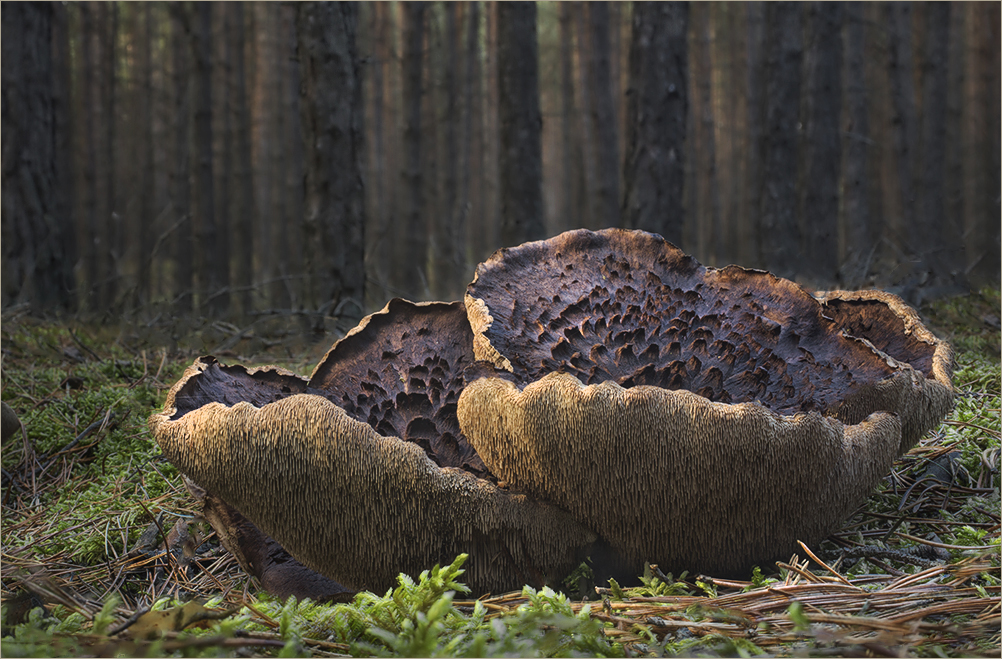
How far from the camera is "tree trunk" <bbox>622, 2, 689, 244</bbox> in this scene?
739 centimetres

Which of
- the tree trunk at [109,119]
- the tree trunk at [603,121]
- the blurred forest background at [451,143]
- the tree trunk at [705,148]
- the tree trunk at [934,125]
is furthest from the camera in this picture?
the tree trunk at [705,148]

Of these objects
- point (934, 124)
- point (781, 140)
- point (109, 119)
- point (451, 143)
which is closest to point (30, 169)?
point (781, 140)

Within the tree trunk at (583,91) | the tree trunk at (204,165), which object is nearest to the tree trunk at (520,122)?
the tree trunk at (204,165)

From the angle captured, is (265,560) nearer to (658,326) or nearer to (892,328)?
(658,326)

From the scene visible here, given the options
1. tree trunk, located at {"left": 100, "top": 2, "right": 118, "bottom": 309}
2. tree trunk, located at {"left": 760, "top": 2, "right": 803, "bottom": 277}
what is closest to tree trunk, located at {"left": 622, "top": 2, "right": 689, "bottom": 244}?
tree trunk, located at {"left": 760, "top": 2, "right": 803, "bottom": 277}

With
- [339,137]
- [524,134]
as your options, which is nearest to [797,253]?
[524,134]

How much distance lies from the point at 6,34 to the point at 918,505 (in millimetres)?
9910

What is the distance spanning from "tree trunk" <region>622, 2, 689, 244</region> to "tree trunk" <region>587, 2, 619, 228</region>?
19.0ft

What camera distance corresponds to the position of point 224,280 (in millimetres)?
13055

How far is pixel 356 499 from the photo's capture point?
1559mm

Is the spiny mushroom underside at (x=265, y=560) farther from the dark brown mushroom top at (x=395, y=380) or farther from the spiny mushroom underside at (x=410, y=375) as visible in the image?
the spiny mushroom underside at (x=410, y=375)

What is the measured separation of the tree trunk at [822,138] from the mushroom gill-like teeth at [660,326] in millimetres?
8529

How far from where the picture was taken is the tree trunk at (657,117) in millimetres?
7387

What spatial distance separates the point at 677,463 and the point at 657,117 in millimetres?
6482
